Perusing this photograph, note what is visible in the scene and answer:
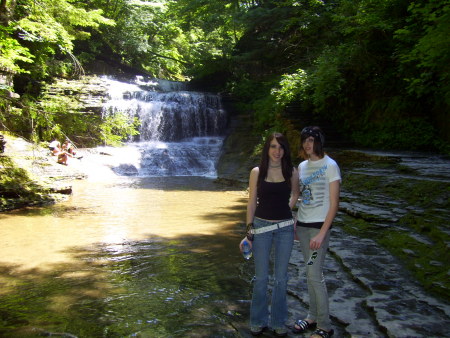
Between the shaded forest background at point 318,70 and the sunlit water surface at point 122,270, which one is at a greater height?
the shaded forest background at point 318,70

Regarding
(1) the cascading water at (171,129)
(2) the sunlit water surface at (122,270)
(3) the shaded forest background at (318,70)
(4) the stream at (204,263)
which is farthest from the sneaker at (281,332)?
(1) the cascading water at (171,129)

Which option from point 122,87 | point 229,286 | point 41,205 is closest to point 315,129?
Answer: point 229,286

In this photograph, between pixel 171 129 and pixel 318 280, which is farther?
pixel 171 129

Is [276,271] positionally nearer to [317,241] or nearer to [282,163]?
[317,241]

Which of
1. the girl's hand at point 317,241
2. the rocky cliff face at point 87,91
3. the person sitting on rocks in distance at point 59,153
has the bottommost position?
the person sitting on rocks in distance at point 59,153

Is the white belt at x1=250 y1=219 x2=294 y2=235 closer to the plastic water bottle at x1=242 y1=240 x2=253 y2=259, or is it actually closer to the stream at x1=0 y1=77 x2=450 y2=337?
the plastic water bottle at x1=242 y1=240 x2=253 y2=259

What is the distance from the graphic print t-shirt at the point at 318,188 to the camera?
10.1ft

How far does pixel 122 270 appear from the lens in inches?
199

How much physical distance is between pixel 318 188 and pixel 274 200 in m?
0.37

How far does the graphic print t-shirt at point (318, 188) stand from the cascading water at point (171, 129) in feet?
47.7

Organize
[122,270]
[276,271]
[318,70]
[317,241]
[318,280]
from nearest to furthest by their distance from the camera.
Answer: [317,241]
[318,280]
[276,271]
[122,270]
[318,70]

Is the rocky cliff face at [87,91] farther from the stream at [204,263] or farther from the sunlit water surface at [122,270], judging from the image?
the sunlit water surface at [122,270]

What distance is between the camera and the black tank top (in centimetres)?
317

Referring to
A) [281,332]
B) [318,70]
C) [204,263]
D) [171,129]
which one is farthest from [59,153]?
[281,332]
